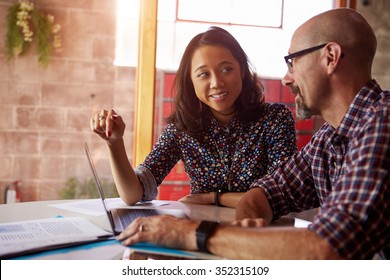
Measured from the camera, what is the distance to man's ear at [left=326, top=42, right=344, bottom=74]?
3.62ft

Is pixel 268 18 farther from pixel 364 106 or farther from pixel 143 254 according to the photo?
pixel 143 254

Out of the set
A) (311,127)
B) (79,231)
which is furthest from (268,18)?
(79,231)

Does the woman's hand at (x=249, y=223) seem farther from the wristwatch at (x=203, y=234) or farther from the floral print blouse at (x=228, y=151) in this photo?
the floral print blouse at (x=228, y=151)

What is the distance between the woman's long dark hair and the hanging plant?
5.14 feet

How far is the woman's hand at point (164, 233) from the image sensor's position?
89 centimetres

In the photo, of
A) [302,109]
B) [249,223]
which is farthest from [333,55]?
[249,223]

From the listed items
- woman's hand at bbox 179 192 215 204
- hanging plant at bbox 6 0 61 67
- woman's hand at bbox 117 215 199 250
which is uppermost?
hanging plant at bbox 6 0 61 67

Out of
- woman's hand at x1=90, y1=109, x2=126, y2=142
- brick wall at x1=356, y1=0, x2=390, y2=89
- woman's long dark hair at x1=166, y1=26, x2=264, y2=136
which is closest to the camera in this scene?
woman's hand at x1=90, y1=109, x2=126, y2=142

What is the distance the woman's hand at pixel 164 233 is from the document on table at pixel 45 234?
0.31ft

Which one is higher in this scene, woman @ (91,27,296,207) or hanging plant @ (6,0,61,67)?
hanging plant @ (6,0,61,67)

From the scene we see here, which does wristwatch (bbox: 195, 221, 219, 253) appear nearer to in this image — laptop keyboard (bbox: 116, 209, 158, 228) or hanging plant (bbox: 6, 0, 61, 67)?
laptop keyboard (bbox: 116, 209, 158, 228)

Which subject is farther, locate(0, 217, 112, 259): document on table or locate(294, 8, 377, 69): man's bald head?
locate(294, 8, 377, 69): man's bald head

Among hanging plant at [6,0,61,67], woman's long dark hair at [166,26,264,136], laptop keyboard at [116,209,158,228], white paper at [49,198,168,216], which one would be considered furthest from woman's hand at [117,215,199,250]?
hanging plant at [6,0,61,67]

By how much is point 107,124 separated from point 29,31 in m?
1.96
